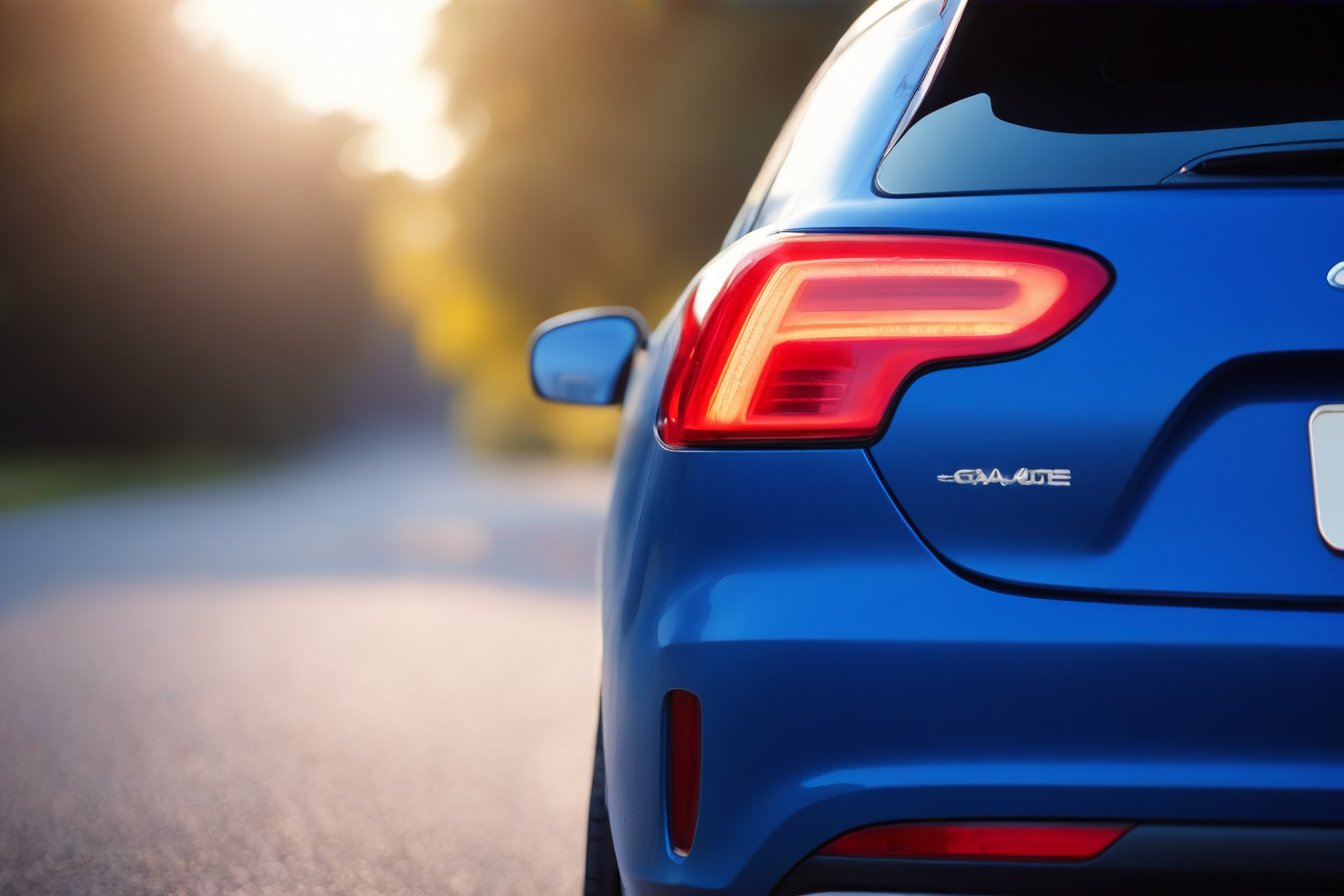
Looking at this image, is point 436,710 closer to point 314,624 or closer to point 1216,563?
point 314,624

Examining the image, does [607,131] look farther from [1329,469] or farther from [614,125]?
[1329,469]

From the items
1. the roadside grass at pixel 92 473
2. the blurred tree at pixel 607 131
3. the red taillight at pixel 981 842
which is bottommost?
the red taillight at pixel 981 842

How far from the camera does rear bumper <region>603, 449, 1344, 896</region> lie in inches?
66.2

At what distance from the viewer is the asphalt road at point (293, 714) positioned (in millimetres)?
3611

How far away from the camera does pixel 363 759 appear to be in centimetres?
467

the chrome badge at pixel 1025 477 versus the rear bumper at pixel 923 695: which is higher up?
the chrome badge at pixel 1025 477

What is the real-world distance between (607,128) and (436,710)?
13642 mm

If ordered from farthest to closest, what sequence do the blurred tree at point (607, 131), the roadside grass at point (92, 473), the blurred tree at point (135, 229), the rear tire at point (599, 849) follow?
the blurred tree at point (135, 229), the blurred tree at point (607, 131), the roadside grass at point (92, 473), the rear tire at point (599, 849)

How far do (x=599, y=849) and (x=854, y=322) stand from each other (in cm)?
108

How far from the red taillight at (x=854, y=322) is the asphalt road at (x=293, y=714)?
6.37 ft

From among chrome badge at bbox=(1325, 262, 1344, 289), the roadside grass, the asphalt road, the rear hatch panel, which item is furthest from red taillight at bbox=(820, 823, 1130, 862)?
the roadside grass

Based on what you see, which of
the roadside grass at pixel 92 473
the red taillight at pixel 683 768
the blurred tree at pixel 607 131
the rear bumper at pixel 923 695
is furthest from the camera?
the blurred tree at pixel 607 131

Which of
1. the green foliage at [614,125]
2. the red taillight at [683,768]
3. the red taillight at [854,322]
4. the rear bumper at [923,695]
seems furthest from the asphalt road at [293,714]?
the green foliage at [614,125]

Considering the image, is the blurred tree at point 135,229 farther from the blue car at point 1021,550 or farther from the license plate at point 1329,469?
the license plate at point 1329,469
